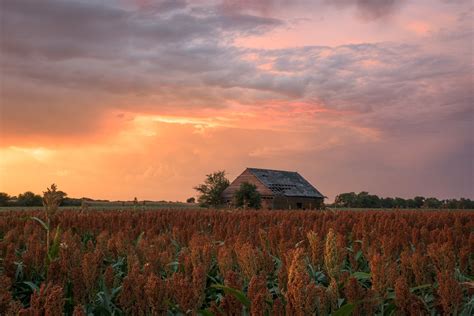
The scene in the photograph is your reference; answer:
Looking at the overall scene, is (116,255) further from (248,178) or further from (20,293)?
(248,178)

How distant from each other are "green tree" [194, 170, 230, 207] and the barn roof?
4.84 m

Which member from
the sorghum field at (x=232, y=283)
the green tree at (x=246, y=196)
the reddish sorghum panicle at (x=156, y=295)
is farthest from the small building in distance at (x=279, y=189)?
the reddish sorghum panicle at (x=156, y=295)

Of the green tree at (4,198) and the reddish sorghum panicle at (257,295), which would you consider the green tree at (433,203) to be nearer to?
the green tree at (4,198)

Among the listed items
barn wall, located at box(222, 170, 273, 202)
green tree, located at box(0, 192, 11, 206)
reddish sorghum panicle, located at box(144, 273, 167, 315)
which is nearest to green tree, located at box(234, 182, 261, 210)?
barn wall, located at box(222, 170, 273, 202)

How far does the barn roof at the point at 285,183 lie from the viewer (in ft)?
238

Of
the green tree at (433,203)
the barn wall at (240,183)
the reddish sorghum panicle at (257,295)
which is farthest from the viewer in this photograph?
the barn wall at (240,183)

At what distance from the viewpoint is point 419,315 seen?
3.63 meters

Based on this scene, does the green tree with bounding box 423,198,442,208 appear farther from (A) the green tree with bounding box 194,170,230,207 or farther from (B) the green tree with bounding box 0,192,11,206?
(B) the green tree with bounding box 0,192,11,206

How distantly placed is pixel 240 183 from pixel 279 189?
584 cm

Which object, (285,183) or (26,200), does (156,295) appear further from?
(285,183)

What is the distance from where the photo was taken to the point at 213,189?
74500 millimetres

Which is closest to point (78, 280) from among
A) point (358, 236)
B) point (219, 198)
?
point (358, 236)

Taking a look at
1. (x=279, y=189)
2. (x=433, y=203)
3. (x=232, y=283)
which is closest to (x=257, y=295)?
(x=232, y=283)

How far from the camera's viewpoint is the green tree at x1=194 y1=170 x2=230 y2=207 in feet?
241
